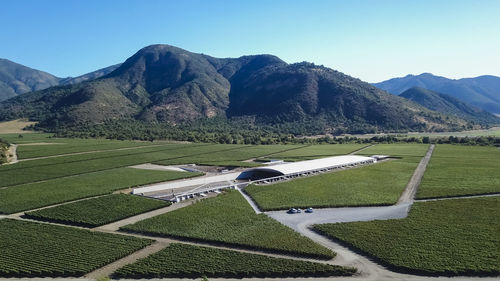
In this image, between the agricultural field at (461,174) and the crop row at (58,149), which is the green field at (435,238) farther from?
the crop row at (58,149)

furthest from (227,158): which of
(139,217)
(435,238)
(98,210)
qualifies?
(435,238)

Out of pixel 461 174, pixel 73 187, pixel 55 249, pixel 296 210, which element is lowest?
pixel 55 249

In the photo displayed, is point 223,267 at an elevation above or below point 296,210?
below

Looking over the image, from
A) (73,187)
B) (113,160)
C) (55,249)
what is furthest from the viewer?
(113,160)

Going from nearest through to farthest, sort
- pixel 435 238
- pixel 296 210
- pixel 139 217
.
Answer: pixel 435 238 → pixel 139 217 → pixel 296 210

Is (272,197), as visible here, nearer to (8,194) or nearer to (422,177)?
(422,177)

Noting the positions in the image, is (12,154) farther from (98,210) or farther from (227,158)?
(98,210)

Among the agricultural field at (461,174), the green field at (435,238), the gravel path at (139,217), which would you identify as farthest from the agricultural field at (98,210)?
the agricultural field at (461,174)

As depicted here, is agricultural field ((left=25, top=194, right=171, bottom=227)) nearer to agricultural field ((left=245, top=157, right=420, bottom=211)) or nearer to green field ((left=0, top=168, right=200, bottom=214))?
green field ((left=0, top=168, right=200, bottom=214))

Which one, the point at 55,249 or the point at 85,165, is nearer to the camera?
the point at 55,249
